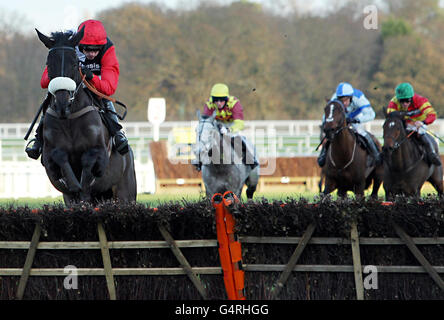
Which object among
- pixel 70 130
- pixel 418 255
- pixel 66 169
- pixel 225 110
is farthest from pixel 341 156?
pixel 418 255

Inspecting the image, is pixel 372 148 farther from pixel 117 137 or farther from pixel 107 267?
pixel 107 267

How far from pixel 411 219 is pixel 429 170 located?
520 centimetres

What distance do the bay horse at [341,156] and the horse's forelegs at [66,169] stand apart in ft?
12.2

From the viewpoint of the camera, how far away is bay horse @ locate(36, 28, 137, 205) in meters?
5.73

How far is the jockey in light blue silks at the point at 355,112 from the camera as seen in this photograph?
9.26 m

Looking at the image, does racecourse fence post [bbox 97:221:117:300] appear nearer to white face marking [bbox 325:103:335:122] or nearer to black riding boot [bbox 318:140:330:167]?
white face marking [bbox 325:103:335:122]

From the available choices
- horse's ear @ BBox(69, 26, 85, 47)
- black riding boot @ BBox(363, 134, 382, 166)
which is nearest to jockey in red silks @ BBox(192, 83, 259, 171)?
black riding boot @ BBox(363, 134, 382, 166)

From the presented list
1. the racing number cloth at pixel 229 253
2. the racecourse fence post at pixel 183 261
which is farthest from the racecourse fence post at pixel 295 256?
the racecourse fence post at pixel 183 261

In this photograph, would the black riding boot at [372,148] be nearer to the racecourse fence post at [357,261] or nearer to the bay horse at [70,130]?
the bay horse at [70,130]

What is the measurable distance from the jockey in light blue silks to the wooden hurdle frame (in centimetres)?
471

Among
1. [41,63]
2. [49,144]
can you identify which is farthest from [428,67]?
[49,144]

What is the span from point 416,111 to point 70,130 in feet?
16.2

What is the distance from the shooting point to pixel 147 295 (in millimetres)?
4695

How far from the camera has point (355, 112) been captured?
9.48 meters
